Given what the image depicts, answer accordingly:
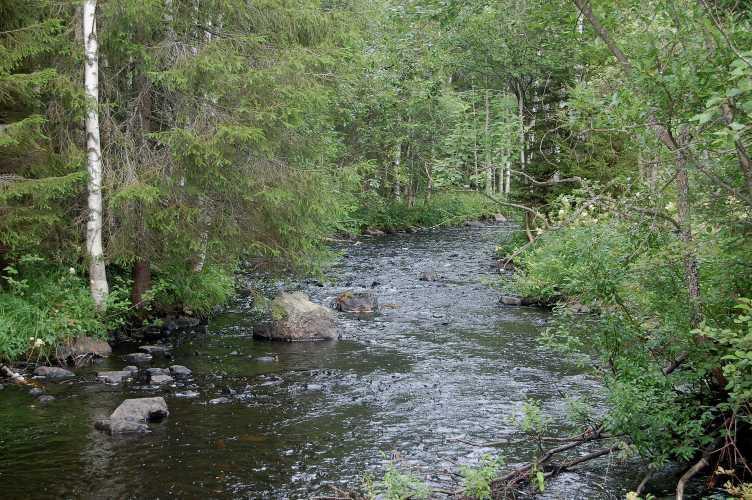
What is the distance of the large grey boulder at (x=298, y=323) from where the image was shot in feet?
52.1

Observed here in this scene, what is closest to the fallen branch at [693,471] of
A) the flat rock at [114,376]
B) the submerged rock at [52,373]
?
the flat rock at [114,376]

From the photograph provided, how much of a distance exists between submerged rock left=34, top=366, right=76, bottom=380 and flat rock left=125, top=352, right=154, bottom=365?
4.03 feet

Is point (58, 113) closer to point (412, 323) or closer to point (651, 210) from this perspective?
point (412, 323)

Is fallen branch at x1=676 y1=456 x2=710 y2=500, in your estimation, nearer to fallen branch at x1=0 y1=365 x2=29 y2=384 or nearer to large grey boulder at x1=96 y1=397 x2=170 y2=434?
large grey boulder at x1=96 y1=397 x2=170 y2=434

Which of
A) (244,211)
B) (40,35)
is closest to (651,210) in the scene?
(244,211)

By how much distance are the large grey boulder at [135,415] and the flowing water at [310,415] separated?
0.65 feet

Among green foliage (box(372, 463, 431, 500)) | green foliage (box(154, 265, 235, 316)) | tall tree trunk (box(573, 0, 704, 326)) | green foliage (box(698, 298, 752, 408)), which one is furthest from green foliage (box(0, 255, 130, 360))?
green foliage (box(698, 298, 752, 408))

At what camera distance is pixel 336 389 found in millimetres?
11977

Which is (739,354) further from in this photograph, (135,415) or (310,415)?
(135,415)

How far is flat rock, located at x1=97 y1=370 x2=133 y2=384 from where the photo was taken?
39.7 feet

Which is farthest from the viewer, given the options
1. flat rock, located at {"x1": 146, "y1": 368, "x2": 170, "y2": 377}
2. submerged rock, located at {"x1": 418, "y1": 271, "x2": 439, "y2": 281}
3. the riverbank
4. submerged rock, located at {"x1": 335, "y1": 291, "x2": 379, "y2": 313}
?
submerged rock, located at {"x1": 418, "y1": 271, "x2": 439, "y2": 281}

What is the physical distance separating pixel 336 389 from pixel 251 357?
A: 112 inches

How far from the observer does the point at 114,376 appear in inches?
479

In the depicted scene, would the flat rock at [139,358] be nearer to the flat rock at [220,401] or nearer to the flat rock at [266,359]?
the flat rock at [266,359]
